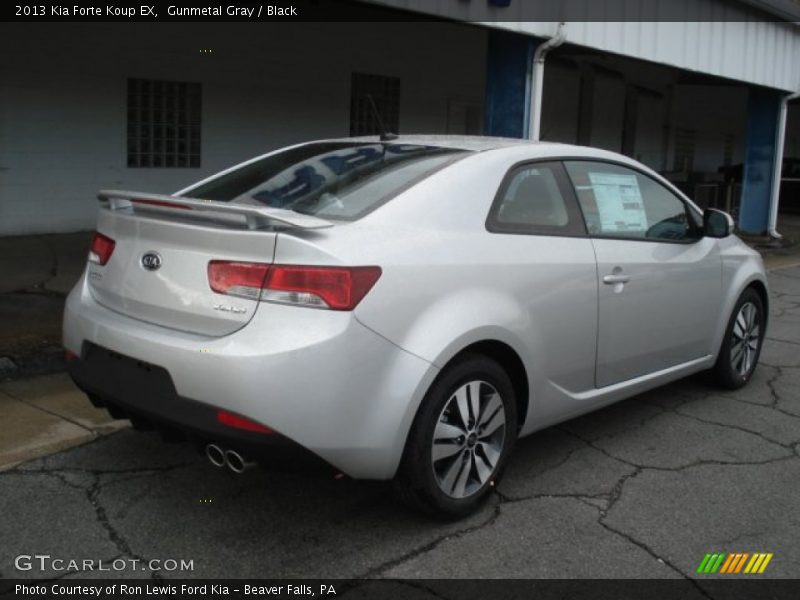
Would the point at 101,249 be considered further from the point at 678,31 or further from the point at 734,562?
the point at 678,31

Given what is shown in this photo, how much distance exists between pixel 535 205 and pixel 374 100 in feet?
33.1

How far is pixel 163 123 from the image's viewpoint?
11172 millimetres

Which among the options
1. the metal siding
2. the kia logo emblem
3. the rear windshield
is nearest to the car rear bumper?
the kia logo emblem

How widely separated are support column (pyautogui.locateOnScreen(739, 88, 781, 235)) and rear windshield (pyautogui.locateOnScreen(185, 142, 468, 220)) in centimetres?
1346

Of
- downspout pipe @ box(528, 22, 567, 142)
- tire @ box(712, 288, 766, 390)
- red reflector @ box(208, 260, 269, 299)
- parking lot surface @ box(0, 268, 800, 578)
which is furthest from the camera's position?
downspout pipe @ box(528, 22, 567, 142)

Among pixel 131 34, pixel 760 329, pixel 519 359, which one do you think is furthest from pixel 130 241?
pixel 131 34

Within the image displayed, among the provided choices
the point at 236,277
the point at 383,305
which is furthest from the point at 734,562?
the point at 236,277

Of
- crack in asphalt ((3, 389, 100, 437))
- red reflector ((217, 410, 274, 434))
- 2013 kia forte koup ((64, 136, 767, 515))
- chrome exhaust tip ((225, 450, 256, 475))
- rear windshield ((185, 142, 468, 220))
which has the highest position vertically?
rear windshield ((185, 142, 468, 220))

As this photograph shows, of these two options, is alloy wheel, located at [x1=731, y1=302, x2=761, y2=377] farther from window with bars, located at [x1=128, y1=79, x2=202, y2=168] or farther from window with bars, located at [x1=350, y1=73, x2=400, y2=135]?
window with bars, located at [x1=350, y1=73, x2=400, y2=135]

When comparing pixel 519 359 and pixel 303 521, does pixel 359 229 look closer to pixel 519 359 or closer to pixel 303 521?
pixel 519 359

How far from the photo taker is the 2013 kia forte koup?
2988mm

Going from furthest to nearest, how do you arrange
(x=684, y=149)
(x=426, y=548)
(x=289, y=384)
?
(x=684, y=149) → (x=426, y=548) → (x=289, y=384)

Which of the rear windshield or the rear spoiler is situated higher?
the rear windshield

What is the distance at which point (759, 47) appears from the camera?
13.7 meters
